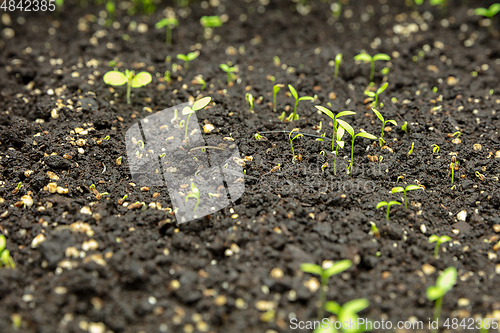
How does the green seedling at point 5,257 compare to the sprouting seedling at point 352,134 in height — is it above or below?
below

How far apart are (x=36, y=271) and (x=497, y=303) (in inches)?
61.8

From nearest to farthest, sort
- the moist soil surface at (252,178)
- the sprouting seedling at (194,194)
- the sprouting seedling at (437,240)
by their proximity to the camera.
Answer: the moist soil surface at (252,178) < the sprouting seedling at (437,240) < the sprouting seedling at (194,194)

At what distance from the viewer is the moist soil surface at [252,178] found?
4.33 feet

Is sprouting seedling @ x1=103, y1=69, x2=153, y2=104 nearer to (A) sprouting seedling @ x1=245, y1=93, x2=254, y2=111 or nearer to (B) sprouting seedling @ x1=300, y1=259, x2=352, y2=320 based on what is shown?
(A) sprouting seedling @ x1=245, y1=93, x2=254, y2=111

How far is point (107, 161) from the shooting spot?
1822 mm

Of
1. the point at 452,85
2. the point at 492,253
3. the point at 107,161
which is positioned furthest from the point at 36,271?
the point at 452,85

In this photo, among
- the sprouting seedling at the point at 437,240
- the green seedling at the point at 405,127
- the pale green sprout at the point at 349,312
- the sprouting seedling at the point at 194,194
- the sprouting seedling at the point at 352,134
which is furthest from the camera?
the green seedling at the point at 405,127

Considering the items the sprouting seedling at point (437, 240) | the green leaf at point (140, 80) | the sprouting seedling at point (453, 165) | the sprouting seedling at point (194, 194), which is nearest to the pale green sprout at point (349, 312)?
the sprouting seedling at point (437, 240)

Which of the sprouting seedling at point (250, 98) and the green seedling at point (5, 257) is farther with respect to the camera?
the sprouting seedling at point (250, 98)

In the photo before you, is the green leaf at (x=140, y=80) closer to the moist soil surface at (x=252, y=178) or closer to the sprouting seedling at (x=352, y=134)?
the moist soil surface at (x=252, y=178)

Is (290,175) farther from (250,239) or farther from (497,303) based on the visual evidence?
(497,303)

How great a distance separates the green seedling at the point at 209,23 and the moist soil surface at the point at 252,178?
6 centimetres

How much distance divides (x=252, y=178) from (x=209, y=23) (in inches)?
49.1

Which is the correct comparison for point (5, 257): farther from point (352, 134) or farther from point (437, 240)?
point (437, 240)
